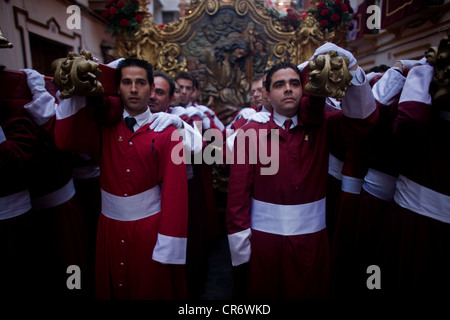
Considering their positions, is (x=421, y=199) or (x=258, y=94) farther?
(x=258, y=94)

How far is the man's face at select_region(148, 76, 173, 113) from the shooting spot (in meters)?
3.02

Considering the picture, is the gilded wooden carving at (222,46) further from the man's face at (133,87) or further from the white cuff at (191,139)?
the man's face at (133,87)

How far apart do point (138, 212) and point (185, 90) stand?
3019mm

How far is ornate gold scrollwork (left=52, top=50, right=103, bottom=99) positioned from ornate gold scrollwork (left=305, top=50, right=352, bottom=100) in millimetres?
1205

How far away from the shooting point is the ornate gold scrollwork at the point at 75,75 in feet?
4.67

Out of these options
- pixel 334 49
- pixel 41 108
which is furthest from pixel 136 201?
pixel 334 49

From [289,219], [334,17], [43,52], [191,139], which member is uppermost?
A: [334,17]

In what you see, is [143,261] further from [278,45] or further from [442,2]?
[278,45]

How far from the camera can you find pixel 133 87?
1.97m

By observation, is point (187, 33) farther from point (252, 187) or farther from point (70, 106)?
point (252, 187)

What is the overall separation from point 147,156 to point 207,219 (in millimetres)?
2364

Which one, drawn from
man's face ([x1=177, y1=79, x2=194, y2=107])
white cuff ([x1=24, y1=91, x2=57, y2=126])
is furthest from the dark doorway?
white cuff ([x1=24, y1=91, x2=57, y2=126])
